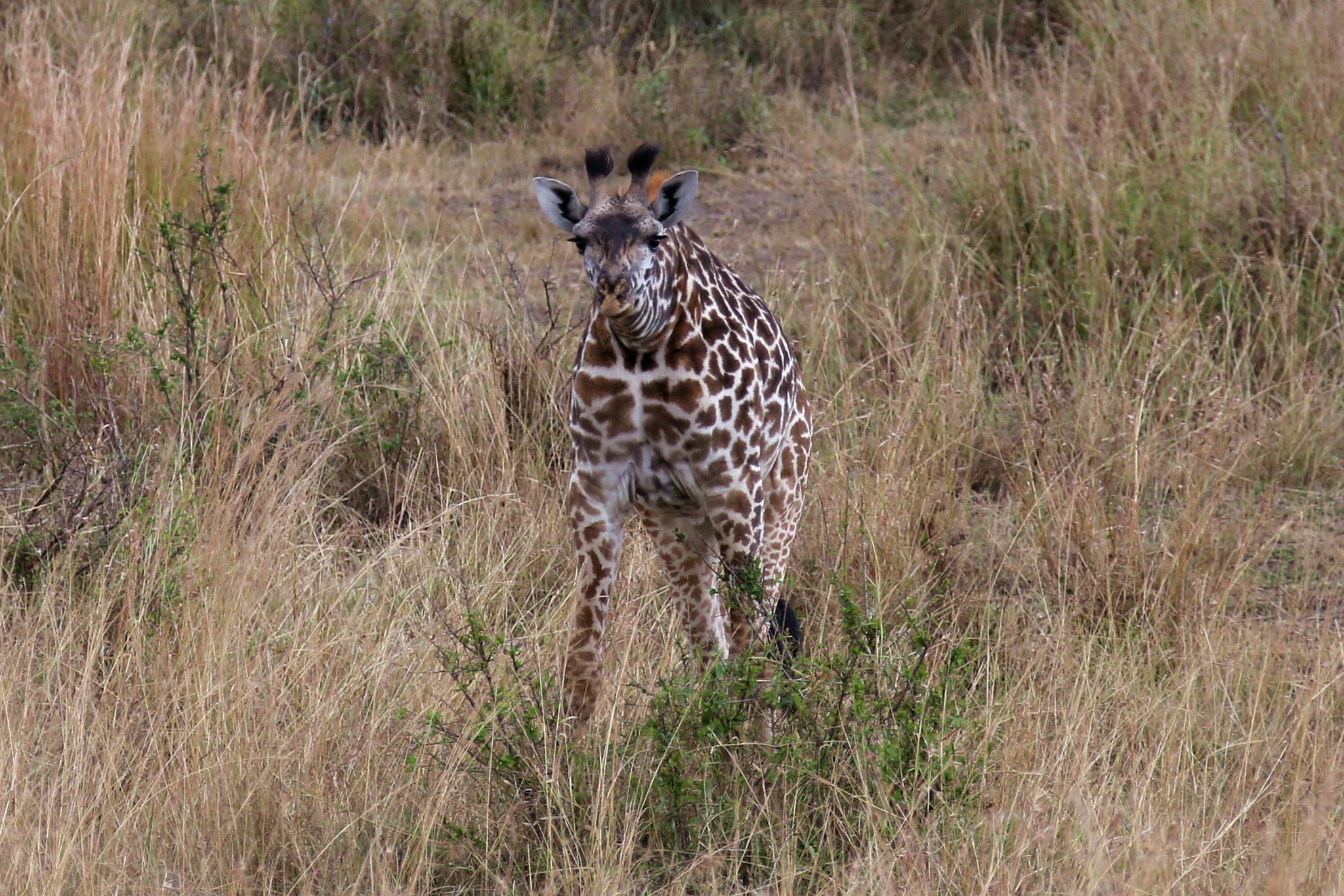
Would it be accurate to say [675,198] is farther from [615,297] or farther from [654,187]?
[615,297]

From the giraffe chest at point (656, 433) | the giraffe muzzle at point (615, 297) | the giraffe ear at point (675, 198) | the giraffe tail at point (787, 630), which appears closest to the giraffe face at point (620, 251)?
the giraffe muzzle at point (615, 297)

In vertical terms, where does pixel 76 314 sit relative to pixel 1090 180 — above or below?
below

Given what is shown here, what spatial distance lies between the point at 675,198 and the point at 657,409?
1.78 feet

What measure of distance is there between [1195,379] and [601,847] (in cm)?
334

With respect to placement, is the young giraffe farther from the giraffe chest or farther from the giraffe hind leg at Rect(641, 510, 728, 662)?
the giraffe hind leg at Rect(641, 510, 728, 662)

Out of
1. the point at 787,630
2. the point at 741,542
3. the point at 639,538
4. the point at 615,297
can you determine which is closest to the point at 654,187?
the point at 615,297

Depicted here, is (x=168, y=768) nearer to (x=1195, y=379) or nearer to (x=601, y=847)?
(x=601, y=847)

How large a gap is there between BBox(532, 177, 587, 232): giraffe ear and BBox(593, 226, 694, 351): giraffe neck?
0.23 meters

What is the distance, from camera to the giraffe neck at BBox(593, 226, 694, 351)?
12.4 feet

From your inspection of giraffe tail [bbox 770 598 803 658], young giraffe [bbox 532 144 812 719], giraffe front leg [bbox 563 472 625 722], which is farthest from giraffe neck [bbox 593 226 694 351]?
giraffe tail [bbox 770 598 803 658]

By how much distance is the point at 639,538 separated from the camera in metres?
5.32

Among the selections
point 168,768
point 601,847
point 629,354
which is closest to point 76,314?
point 168,768

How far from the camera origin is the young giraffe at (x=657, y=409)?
387 centimetres

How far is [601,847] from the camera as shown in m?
3.72
